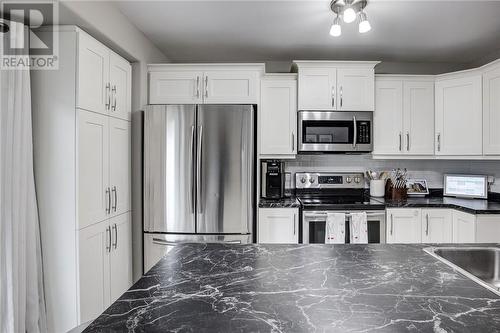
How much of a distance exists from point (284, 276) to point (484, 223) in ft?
7.65

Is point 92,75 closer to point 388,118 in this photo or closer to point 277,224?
point 277,224

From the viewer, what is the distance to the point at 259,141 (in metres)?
3.06

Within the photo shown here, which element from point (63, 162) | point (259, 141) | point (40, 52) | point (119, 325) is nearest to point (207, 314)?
point (119, 325)

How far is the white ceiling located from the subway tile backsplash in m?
1.14

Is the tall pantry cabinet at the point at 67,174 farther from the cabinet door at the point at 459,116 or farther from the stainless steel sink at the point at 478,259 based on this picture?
the cabinet door at the point at 459,116

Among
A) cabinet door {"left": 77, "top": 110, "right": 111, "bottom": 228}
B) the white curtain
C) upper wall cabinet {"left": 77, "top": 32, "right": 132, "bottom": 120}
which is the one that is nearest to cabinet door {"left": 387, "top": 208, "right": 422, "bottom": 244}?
cabinet door {"left": 77, "top": 110, "right": 111, "bottom": 228}

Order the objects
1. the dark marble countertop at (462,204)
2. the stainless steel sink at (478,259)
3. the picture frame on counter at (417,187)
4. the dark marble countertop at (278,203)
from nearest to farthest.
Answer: the stainless steel sink at (478,259) → the dark marble countertop at (462,204) → the dark marble countertop at (278,203) → the picture frame on counter at (417,187)

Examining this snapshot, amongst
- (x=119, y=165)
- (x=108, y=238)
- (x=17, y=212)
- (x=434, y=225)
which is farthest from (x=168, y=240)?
(x=434, y=225)

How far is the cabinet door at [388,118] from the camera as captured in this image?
314 centimetres

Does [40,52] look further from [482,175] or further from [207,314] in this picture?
[482,175]

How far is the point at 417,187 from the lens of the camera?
3.42 metres

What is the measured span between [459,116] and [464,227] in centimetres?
111

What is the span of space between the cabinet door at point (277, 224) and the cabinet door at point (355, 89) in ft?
3.90

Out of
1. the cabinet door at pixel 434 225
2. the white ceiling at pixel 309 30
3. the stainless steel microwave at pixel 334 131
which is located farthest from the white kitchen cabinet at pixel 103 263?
the cabinet door at pixel 434 225
